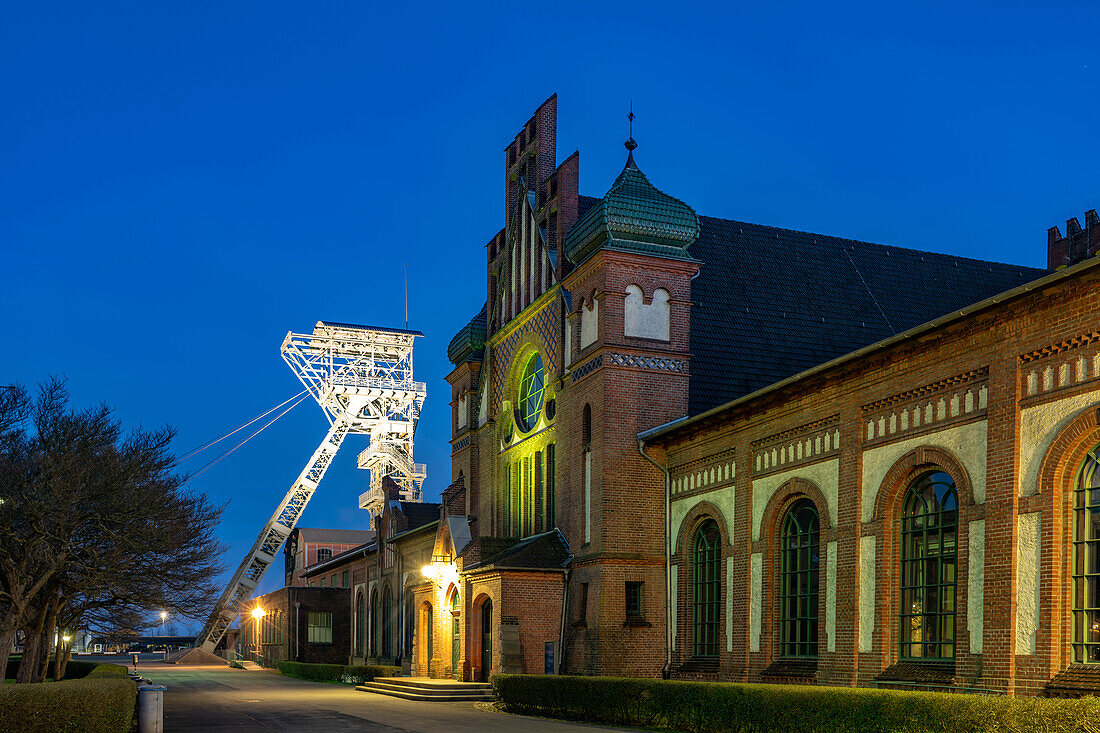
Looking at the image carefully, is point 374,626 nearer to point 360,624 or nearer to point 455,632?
point 360,624

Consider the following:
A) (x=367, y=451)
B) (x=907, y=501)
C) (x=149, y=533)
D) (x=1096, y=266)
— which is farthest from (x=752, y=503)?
(x=367, y=451)

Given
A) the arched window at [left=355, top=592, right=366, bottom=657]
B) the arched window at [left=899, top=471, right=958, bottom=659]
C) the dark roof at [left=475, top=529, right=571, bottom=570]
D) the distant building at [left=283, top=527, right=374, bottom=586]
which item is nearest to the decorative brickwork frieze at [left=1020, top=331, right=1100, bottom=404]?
the arched window at [left=899, top=471, right=958, bottom=659]

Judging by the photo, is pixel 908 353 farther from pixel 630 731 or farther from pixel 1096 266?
pixel 630 731

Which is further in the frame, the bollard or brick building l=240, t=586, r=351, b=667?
brick building l=240, t=586, r=351, b=667

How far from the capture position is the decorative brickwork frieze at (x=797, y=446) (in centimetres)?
2230

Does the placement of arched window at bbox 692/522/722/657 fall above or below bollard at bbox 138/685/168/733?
above

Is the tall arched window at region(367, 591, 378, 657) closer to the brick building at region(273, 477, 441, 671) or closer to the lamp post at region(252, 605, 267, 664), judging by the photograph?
the brick building at region(273, 477, 441, 671)

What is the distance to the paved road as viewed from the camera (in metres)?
22.6

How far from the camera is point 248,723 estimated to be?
24125mm

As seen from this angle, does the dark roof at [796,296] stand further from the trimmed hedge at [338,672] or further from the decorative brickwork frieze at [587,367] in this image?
the trimmed hedge at [338,672]

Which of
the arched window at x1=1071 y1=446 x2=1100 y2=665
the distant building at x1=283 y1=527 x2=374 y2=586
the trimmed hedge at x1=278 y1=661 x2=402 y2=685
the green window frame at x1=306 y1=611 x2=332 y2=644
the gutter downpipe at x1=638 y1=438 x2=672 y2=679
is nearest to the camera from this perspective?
the arched window at x1=1071 y1=446 x2=1100 y2=665

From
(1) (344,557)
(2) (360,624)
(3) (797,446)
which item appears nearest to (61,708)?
(3) (797,446)

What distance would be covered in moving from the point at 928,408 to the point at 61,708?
1407 centimetres

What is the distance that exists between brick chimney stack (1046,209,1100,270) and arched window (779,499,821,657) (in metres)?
16.4
